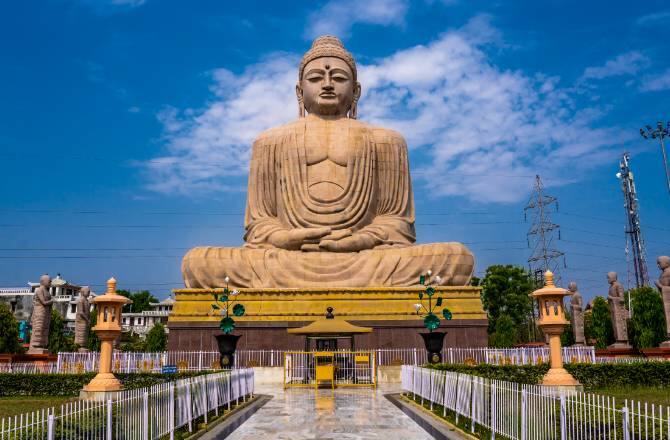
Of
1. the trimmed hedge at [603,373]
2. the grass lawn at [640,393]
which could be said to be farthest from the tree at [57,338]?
A: the grass lawn at [640,393]

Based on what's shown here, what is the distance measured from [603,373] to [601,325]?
1741 centimetres

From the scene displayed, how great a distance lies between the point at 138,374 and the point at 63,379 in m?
1.56

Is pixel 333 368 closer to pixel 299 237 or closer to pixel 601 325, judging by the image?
pixel 299 237

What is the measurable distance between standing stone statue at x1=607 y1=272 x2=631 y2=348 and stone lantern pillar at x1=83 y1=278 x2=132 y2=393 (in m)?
16.4


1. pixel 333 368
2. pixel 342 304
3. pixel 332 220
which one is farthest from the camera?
pixel 332 220

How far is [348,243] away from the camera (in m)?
21.3

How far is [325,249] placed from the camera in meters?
21.3

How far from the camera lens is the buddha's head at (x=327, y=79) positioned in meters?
23.9

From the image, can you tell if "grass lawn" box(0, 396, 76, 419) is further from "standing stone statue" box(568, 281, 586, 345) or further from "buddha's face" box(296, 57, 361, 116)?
"standing stone statue" box(568, 281, 586, 345)

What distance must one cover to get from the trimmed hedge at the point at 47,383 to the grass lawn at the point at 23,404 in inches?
15.3

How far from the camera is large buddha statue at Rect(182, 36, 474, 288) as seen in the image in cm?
2033

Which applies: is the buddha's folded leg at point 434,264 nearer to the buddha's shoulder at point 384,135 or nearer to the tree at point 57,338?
the buddha's shoulder at point 384,135

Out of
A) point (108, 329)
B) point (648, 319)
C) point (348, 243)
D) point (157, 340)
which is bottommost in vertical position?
point (157, 340)

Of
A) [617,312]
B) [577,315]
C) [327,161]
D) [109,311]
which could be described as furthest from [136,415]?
[577,315]
